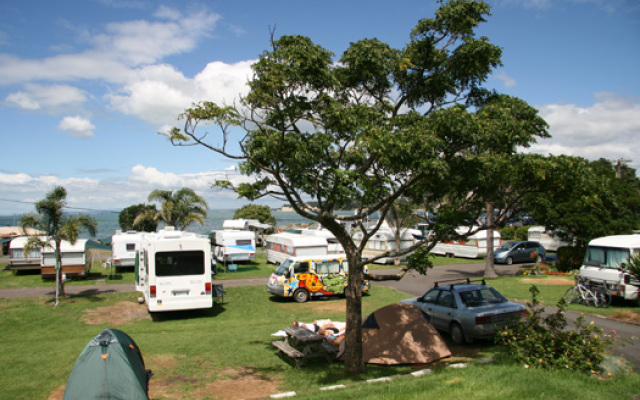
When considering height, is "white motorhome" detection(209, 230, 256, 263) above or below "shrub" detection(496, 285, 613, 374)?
above

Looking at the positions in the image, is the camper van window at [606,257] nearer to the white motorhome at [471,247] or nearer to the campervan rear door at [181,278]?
the campervan rear door at [181,278]

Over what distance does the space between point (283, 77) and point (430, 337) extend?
6.28m

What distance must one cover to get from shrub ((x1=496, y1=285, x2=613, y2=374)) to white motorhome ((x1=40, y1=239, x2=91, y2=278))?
20.5 m

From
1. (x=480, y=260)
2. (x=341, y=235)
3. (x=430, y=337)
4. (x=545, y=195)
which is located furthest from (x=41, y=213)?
(x=480, y=260)

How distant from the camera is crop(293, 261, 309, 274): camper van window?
17842 millimetres

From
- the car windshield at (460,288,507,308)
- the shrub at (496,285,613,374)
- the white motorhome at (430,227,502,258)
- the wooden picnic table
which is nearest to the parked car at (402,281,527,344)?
the car windshield at (460,288,507,308)

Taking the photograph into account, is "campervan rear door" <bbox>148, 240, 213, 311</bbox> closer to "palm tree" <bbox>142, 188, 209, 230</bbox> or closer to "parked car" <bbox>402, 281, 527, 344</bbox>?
"parked car" <bbox>402, 281, 527, 344</bbox>

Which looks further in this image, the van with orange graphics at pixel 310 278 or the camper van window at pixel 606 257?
the van with orange graphics at pixel 310 278

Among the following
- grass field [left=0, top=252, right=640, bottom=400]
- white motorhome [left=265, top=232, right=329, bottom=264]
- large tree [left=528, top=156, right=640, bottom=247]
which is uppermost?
large tree [left=528, top=156, right=640, bottom=247]

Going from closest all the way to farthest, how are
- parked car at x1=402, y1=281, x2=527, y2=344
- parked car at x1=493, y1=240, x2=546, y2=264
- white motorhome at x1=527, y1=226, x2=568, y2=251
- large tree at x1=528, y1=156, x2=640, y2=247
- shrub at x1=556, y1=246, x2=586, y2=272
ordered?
parked car at x1=402, y1=281, x2=527, y2=344, large tree at x1=528, y1=156, x2=640, y2=247, shrub at x1=556, y1=246, x2=586, y2=272, parked car at x1=493, y1=240, x2=546, y2=264, white motorhome at x1=527, y1=226, x2=568, y2=251

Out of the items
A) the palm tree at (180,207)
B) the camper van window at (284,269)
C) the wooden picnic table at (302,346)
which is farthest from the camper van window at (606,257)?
the palm tree at (180,207)

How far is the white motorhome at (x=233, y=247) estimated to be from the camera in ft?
91.1

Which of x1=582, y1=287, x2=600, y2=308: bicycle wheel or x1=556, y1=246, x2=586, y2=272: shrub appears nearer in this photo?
x1=582, y1=287, x2=600, y2=308: bicycle wheel

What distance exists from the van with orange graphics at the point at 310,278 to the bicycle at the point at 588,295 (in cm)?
731
